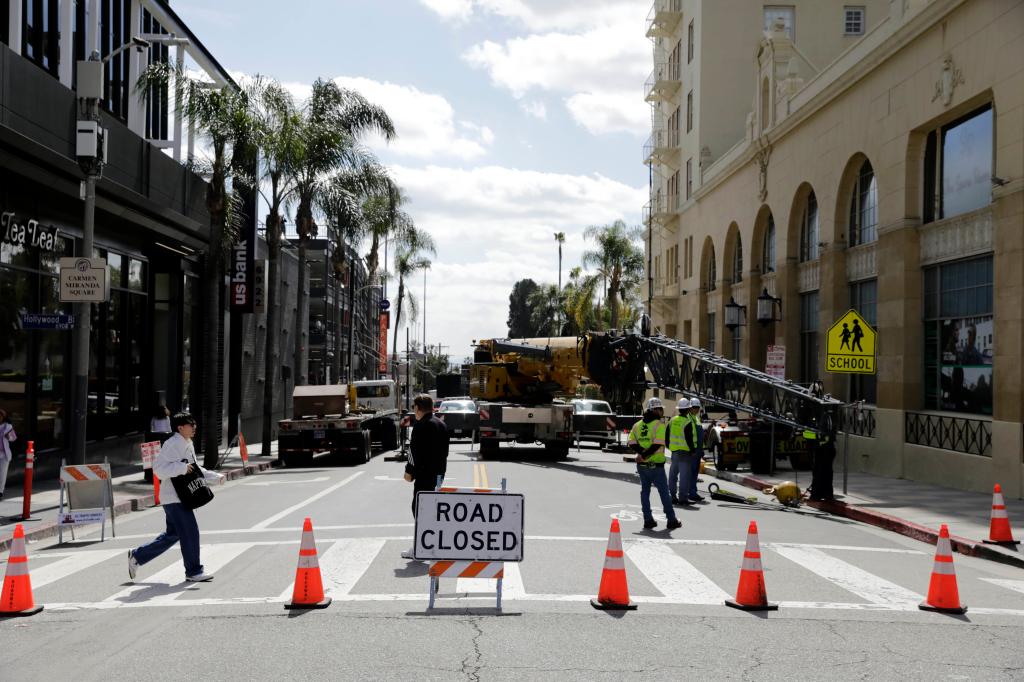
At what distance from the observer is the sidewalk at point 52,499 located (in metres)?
14.4

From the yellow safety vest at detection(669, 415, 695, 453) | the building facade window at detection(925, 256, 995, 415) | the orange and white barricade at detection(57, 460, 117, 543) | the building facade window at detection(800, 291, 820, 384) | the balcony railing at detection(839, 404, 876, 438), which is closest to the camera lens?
the orange and white barricade at detection(57, 460, 117, 543)

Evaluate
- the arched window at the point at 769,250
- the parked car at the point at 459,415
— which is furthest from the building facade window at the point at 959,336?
the parked car at the point at 459,415

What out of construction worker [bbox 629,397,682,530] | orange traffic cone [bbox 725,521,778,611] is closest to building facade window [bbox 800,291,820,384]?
construction worker [bbox 629,397,682,530]

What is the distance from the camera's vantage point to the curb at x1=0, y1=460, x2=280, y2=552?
45.5 feet

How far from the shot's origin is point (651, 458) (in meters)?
14.3

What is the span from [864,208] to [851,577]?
18474mm

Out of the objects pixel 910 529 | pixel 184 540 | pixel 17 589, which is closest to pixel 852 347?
pixel 910 529

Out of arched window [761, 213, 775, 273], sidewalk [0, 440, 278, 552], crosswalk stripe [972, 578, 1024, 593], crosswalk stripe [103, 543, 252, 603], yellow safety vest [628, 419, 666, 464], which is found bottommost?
sidewalk [0, 440, 278, 552]

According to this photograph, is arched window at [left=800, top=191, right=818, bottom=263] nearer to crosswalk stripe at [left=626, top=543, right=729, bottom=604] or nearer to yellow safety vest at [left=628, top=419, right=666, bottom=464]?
yellow safety vest at [left=628, top=419, right=666, bottom=464]

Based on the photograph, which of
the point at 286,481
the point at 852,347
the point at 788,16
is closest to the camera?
the point at 852,347

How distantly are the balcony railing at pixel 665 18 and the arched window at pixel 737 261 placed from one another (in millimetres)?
15894

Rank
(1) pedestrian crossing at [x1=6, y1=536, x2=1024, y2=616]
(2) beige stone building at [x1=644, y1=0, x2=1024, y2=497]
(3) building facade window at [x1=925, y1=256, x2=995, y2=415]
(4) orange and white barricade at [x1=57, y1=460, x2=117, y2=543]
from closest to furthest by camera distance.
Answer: (1) pedestrian crossing at [x1=6, y1=536, x2=1024, y2=616], (4) orange and white barricade at [x1=57, y1=460, x2=117, y2=543], (2) beige stone building at [x1=644, y1=0, x2=1024, y2=497], (3) building facade window at [x1=925, y1=256, x2=995, y2=415]

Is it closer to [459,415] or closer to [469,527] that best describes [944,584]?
[469,527]

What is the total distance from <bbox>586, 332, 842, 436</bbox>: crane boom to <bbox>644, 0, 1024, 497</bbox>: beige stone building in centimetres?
321
